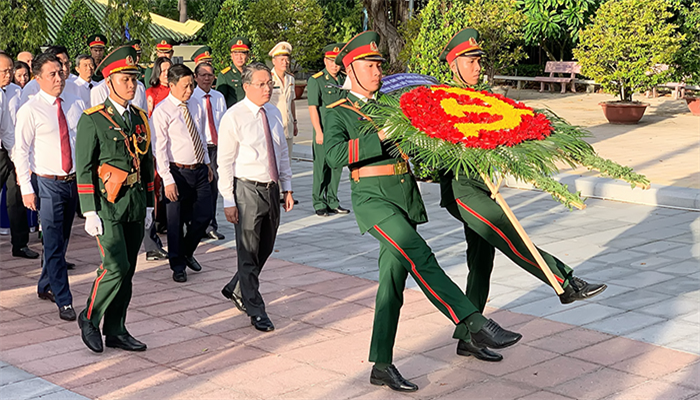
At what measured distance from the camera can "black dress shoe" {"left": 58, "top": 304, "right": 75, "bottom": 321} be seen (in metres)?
6.41

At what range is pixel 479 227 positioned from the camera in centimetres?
530

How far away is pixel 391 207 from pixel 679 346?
224 centimetres

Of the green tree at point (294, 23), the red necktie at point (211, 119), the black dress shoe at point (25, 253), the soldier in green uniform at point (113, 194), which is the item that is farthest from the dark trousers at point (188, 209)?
the green tree at point (294, 23)

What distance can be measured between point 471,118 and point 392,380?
1530 mm

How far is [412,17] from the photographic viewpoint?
84.4ft

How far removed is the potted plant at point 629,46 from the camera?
769 inches

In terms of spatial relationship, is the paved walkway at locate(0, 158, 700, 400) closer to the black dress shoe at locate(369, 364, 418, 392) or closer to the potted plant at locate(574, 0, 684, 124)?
the black dress shoe at locate(369, 364, 418, 392)

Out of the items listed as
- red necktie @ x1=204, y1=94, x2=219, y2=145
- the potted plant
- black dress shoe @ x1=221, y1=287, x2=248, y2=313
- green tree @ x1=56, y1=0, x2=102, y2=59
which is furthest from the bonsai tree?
black dress shoe @ x1=221, y1=287, x2=248, y2=313

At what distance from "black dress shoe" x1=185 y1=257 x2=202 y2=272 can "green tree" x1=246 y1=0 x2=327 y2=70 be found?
2492cm

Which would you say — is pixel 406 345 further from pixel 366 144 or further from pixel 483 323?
pixel 366 144

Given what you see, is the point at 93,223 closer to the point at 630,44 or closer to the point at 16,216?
the point at 16,216

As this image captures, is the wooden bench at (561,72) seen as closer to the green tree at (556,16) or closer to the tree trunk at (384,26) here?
the green tree at (556,16)

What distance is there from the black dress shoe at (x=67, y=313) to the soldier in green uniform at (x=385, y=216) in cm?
259

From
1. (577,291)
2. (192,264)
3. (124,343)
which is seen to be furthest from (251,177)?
(577,291)
